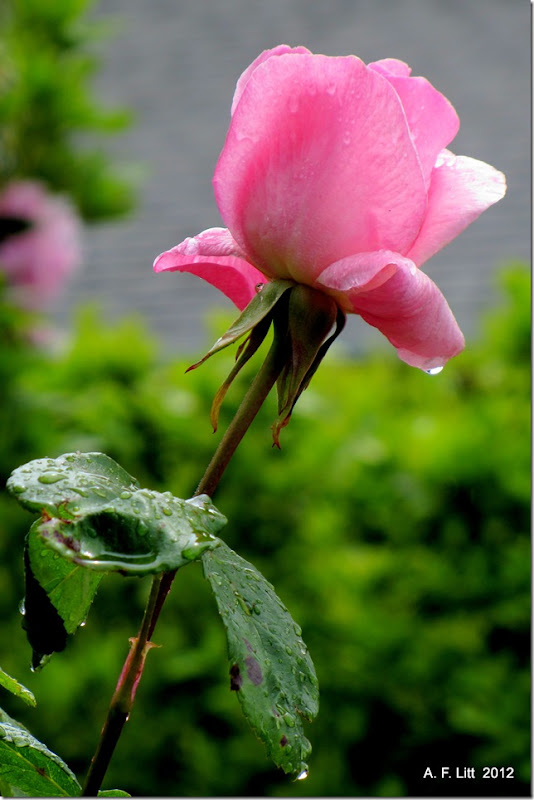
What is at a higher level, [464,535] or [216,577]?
[216,577]

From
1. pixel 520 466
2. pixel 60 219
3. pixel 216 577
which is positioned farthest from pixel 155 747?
pixel 216 577

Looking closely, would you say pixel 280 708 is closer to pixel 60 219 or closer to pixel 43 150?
pixel 60 219

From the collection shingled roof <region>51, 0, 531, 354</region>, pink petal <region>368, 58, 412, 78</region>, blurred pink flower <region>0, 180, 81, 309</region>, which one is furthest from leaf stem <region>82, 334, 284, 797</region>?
shingled roof <region>51, 0, 531, 354</region>

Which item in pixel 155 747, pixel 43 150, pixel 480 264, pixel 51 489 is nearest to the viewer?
pixel 51 489

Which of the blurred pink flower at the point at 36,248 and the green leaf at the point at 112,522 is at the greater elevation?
the green leaf at the point at 112,522

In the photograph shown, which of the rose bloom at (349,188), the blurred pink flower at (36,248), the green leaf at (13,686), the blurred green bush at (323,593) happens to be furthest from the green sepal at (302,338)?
the blurred pink flower at (36,248)

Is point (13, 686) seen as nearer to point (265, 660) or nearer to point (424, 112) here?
point (265, 660)

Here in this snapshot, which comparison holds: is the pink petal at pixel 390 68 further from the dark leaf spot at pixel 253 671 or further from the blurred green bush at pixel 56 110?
the blurred green bush at pixel 56 110
